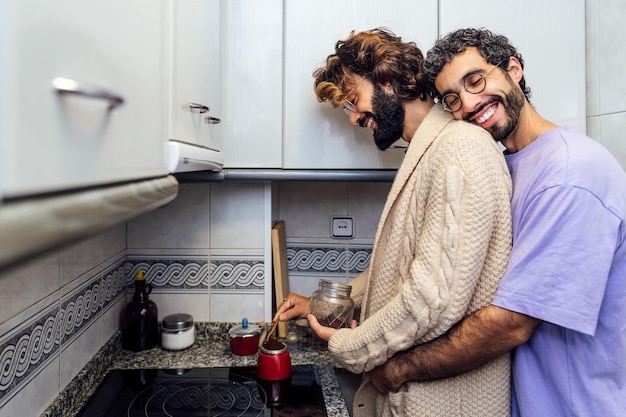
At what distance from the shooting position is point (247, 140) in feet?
4.07

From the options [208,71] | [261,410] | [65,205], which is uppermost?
[208,71]

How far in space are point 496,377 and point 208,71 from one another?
92cm

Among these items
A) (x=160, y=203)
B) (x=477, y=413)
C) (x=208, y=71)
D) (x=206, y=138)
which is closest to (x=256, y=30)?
(x=208, y=71)

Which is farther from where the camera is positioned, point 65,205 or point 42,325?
point 42,325

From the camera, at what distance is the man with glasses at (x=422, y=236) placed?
2.56 ft

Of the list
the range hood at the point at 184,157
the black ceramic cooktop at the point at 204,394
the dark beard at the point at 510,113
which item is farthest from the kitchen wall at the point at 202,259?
the dark beard at the point at 510,113

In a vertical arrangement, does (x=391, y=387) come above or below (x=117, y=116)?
below

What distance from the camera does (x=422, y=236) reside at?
2.71 ft

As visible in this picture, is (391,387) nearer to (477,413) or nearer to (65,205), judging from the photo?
(477,413)

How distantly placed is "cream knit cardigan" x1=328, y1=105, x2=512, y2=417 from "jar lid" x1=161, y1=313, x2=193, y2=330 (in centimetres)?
60

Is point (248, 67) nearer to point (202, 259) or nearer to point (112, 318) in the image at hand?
point (202, 259)

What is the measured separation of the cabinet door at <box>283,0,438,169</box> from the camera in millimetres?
1221

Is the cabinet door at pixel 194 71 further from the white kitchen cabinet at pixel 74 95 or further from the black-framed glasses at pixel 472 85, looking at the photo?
the black-framed glasses at pixel 472 85

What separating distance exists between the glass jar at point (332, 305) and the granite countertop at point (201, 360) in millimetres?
209
